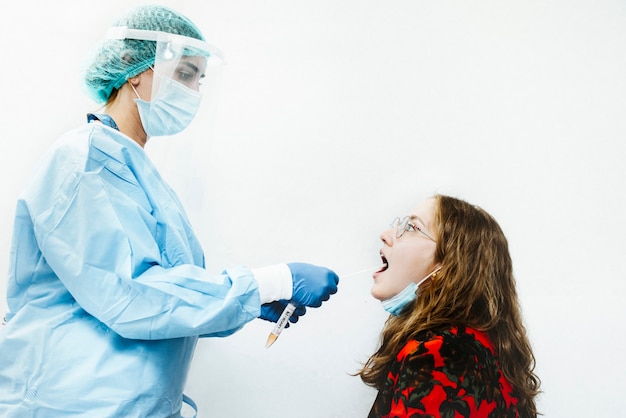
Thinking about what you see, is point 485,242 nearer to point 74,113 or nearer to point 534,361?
point 534,361

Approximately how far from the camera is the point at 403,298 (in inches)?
56.6

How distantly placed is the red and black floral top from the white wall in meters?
0.39

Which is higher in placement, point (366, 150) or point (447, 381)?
point (366, 150)

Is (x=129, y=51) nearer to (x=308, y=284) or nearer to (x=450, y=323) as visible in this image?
(x=308, y=284)

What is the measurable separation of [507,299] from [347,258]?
20.5 inches

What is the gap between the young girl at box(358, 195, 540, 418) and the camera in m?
1.20

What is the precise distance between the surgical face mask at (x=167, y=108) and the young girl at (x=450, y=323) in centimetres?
62

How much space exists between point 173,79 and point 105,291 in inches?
22.6

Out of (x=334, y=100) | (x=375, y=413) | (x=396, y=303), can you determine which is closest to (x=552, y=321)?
(x=396, y=303)

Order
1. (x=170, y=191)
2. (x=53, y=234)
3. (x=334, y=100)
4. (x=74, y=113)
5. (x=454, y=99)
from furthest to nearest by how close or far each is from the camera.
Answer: (x=74, y=113), (x=334, y=100), (x=454, y=99), (x=170, y=191), (x=53, y=234)

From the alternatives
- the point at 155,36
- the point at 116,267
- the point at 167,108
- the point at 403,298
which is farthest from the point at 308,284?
the point at 155,36

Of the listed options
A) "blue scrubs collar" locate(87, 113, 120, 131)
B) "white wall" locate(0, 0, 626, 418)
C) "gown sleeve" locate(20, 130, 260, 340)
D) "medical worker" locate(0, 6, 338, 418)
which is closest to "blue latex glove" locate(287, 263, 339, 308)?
"medical worker" locate(0, 6, 338, 418)

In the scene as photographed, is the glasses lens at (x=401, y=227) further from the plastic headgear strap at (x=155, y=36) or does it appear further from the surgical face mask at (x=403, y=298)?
the plastic headgear strap at (x=155, y=36)

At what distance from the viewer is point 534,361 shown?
4.86ft
